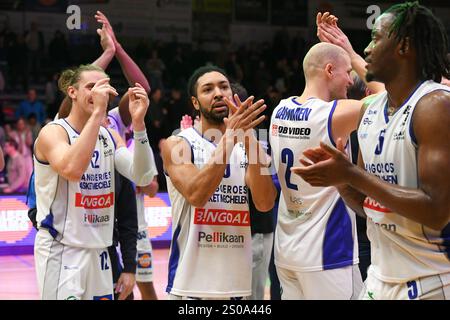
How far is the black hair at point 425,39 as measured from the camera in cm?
337

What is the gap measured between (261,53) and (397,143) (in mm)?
16524

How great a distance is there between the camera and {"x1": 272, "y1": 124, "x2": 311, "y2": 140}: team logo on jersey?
4812 millimetres

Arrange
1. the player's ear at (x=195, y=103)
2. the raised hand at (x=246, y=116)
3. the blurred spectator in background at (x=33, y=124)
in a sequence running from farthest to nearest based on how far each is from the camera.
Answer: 1. the blurred spectator in background at (x=33, y=124)
2. the player's ear at (x=195, y=103)
3. the raised hand at (x=246, y=116)

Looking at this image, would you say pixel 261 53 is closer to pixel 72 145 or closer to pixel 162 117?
pixel 162 117

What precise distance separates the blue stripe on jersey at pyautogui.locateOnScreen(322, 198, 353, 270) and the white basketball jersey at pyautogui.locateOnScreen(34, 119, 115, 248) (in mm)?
1380

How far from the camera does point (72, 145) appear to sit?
456 centimetres

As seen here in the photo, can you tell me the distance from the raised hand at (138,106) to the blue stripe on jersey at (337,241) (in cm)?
135

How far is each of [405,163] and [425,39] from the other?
0.58 metres

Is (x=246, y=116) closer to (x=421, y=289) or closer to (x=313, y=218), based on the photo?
(x=313, y=218)

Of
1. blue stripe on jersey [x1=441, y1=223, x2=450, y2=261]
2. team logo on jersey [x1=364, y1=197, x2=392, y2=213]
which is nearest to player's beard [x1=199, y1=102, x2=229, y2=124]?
team logo on jersey [x1=364, y1=197, x2=392, y2=213]

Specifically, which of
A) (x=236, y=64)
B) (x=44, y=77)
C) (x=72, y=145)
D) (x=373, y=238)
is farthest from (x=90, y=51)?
(x=373, y=238)

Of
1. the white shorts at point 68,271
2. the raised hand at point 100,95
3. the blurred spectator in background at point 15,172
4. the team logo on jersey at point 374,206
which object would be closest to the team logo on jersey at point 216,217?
the white shorts at point 68,271

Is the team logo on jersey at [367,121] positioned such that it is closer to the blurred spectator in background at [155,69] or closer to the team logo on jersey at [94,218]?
the team logo on jersey at [94,218]

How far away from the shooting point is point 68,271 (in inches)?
181
